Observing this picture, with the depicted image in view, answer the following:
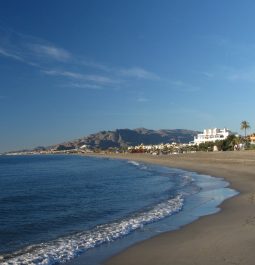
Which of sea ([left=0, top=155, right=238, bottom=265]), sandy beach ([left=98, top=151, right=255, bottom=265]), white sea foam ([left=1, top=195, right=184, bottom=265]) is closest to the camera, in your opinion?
sandy beach ([left=98, top=151, right=255, bottom=265])

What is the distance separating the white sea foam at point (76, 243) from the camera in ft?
37.5

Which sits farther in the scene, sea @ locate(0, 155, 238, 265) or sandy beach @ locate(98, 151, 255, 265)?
sea @ locate(0, 155, 238, 265)

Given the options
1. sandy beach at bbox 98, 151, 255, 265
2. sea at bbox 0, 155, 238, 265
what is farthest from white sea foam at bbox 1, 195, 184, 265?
sandy beach at bbox 98, 151, 255, 265

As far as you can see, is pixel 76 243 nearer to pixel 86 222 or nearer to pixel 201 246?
pixel 201 246

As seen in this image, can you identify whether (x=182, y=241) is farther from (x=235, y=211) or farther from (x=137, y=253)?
(x=235, y=211)

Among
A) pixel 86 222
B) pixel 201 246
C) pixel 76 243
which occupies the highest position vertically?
pixel 201 246

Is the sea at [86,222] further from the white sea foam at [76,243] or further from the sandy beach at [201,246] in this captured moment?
the sandy beach at [201,246]

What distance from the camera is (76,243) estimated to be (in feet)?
43.8

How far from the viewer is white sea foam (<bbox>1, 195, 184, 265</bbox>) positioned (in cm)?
1144

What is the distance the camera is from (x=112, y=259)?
11.2 metres

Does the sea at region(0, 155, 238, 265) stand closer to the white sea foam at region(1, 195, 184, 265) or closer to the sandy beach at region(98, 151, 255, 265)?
the white sea foam at region(1, 195, 184, 265)

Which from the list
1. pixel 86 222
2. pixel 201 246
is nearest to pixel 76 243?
pixel 201 246

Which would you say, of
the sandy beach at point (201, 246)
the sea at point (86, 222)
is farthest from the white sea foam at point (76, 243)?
the sandy beach at point (201, 246)

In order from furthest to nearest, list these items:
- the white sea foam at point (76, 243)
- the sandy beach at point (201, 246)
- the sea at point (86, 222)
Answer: the sea at point (86, 222) → the white sea foam at point (76, 243) → the sandy beach at point (201, 246)
